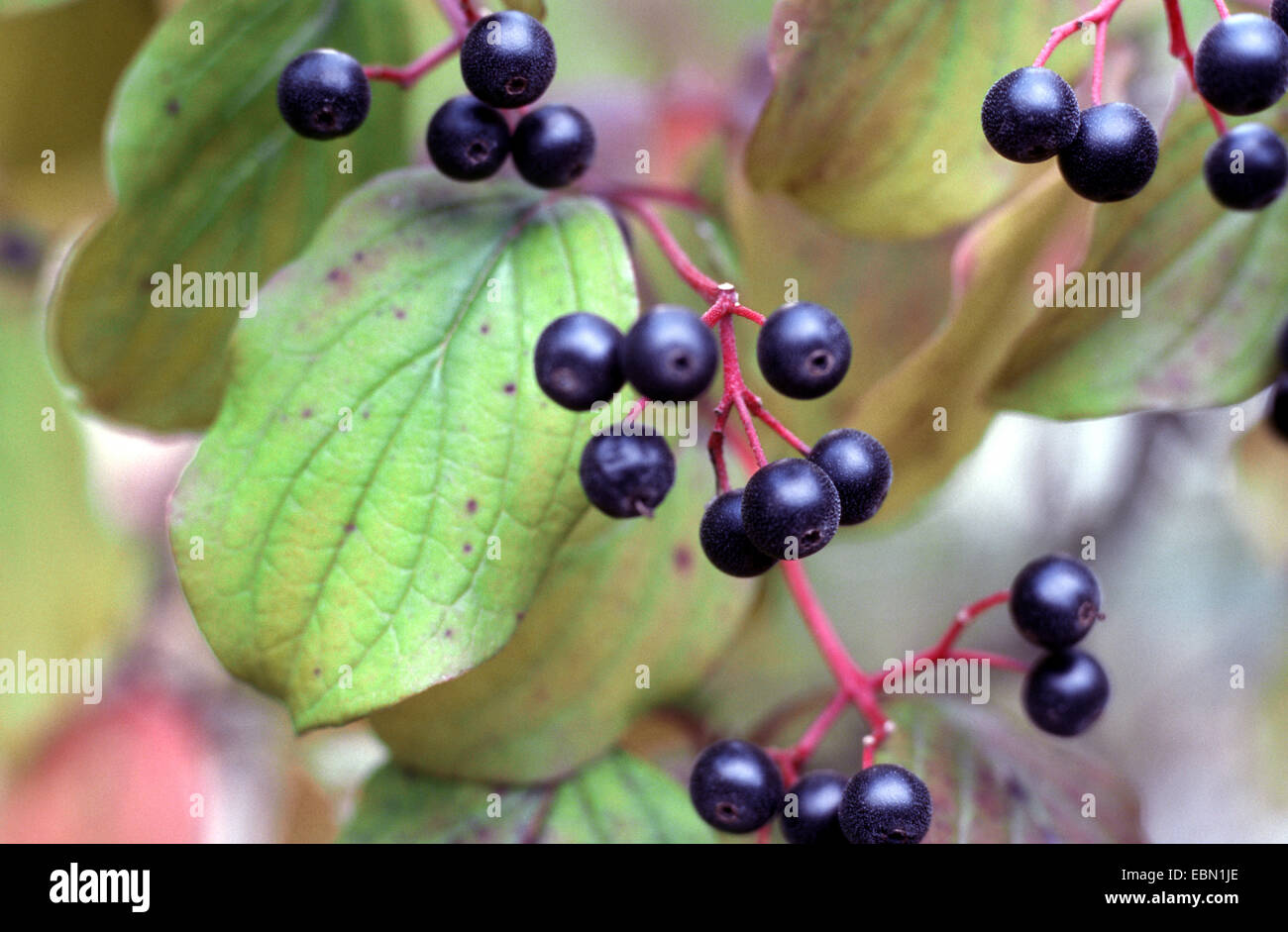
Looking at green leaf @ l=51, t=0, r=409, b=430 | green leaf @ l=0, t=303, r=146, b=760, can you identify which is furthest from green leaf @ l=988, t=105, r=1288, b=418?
green leaf @ l=0, t=303, r=146, b=760

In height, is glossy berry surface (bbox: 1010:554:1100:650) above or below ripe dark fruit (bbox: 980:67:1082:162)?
below

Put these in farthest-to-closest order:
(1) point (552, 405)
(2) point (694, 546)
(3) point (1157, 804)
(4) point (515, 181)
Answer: (3) point (1157, 804) → (2) point (694, 546) → (4) point (515, 181) → (1) point (552, 405)

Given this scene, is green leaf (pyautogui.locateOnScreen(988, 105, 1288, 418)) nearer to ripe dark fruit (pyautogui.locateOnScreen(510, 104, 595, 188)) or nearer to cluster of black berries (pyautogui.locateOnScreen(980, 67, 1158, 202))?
cluster of black berries (pyautogui.locateOnScreen(980, 67, 1158, 202))

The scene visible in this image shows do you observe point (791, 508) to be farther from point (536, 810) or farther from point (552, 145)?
point (536, 810)

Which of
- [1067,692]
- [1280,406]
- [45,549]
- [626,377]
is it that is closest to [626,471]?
[626,377]
